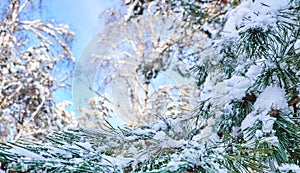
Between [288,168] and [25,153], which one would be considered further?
[288,168]

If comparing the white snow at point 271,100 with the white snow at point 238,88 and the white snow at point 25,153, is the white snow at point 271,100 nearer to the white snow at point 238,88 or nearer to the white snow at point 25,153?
the white snow at point 238,88

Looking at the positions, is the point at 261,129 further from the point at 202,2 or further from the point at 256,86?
the point at 202,2

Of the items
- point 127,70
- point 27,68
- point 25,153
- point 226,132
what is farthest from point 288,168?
point 127,70

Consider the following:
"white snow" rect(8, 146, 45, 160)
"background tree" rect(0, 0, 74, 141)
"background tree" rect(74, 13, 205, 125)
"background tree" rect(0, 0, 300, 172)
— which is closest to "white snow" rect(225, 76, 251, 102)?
"background tree" rect(0, 0, 300, 172)

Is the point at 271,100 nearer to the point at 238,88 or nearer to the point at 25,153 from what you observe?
the point at 238,88

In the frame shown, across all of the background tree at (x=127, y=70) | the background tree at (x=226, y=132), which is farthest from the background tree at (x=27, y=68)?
the background tree at (x=226, y=132)

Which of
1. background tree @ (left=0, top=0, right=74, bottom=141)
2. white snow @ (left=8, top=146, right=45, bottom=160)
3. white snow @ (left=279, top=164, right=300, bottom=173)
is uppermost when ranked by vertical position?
background tree @ (left=0, top=0, right=74, bottom=141)

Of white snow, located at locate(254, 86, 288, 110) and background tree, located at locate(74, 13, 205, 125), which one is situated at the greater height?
background tree, located at locate(74, 13, 205, 125)

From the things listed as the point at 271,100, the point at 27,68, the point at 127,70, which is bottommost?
the point at 271,100

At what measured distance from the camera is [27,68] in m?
3.66

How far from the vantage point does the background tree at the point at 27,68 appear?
3.44 m

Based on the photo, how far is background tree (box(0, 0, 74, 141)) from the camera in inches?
135

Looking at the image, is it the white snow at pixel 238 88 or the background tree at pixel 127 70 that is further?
the background tree at pixel 127 70

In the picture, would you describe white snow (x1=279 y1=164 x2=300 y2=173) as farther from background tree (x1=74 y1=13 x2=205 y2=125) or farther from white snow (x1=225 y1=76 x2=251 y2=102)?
background tree (x1=74 y1=13 x2=205 y2=125)
